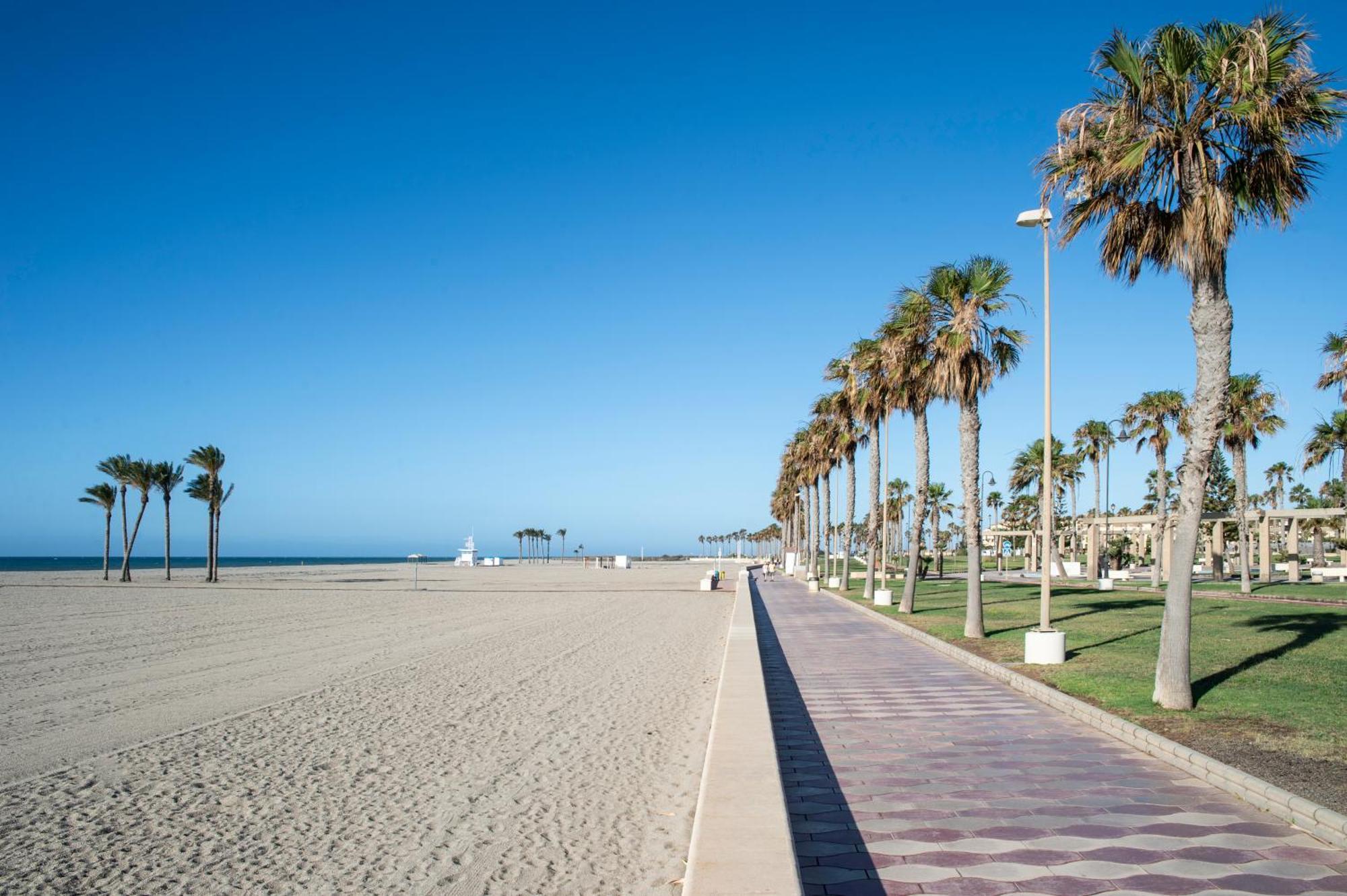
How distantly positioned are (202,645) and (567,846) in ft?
54.2

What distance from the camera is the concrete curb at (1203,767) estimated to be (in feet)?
18.5

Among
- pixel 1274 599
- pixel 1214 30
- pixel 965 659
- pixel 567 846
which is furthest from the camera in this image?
pixel 1274 599

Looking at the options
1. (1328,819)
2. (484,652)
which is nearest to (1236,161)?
(1328,819)

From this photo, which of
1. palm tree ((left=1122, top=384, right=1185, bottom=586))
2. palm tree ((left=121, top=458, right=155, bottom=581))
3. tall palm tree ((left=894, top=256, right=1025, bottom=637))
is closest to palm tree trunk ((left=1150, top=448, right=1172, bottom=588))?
palm tree ((left=1122, top=384, right=1185, bottom=586))

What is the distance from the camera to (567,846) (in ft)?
19.7

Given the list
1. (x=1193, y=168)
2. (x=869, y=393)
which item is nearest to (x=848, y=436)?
(x=869, y=393)

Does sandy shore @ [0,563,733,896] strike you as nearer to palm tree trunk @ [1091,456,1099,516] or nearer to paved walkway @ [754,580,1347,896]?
paved walkway @ [754,580,1347,896]

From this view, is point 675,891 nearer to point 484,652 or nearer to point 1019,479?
point 484,652

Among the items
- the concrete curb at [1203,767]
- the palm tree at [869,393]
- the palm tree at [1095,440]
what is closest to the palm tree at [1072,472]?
the palm tree at [1095,440]

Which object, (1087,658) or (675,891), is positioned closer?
(675,891)

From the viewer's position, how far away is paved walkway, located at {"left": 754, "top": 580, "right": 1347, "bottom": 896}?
16.3 feet

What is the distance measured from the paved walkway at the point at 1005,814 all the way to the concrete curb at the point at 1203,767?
106mm

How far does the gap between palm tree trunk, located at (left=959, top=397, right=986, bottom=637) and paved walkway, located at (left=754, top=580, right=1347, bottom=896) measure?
6655 millimetres

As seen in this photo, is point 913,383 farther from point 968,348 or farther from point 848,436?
point 848,436
